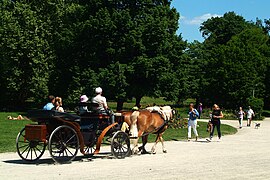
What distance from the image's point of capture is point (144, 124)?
15805 mm

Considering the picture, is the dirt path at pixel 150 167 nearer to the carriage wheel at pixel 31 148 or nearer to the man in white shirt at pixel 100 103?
the carriage wheel at pixel 31 148

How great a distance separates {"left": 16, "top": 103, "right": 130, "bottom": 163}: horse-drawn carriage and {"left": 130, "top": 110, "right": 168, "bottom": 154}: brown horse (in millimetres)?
1151

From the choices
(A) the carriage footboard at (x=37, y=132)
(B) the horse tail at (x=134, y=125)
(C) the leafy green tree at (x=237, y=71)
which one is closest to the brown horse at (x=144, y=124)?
(B) the horse tail at (x=134, y=125)

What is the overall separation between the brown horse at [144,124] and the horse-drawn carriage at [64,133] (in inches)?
45.3

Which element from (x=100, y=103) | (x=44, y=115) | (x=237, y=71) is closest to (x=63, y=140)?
(x=44, y=115)

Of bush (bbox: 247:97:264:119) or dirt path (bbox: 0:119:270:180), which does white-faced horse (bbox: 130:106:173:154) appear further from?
bush (bbox: 247:97:264:119)

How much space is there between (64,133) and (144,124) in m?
3.89

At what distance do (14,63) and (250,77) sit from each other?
33.1 metres

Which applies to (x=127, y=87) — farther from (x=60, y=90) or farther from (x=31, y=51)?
(x=31, y=51)

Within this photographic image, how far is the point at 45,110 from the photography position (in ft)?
41.0

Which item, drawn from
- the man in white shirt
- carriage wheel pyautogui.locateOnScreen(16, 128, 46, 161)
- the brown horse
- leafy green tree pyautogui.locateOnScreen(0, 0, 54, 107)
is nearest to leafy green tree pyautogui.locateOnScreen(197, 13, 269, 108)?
leafy green tree pyautogui.locateOnScreen(0, 0, 54, 107)

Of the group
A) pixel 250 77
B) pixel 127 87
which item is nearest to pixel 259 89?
pixel 250 77

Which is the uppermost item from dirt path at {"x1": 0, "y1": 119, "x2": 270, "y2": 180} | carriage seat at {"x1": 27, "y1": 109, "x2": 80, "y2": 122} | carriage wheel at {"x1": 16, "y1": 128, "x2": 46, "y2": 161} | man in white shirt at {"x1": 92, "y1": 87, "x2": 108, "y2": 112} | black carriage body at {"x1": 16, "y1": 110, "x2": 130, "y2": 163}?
man in white shirt at {"x1": 92, "y1": 87, "x2": 108, "y2": 112}

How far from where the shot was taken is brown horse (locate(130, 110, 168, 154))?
15367 mm
